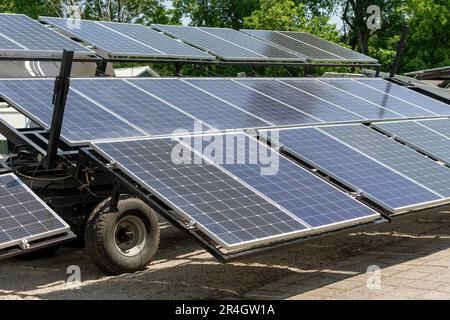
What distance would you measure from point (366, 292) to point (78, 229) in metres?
4.96

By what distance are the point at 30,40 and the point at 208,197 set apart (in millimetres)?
6417

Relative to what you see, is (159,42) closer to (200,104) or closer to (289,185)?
(200,104)

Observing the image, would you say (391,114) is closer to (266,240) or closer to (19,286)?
(266,240)

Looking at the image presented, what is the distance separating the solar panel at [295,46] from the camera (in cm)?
1793

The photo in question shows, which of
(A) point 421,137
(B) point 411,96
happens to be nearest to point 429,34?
(B) point 411,96

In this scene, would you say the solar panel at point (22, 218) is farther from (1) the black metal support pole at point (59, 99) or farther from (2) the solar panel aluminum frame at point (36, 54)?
(2) the solar panel aluminum frame at point (36, 54)

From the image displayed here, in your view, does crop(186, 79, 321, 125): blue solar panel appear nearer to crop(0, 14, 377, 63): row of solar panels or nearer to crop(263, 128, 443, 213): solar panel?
crop(263, 128, 443, 213): solar panel

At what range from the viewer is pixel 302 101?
1313 cm

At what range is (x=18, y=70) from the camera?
15117mm

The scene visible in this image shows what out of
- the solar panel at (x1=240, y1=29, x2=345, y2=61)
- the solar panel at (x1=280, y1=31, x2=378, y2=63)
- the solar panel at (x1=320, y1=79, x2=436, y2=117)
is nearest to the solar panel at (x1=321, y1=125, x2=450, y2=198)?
the solar panel at (x1=320, y1=79, x2=436, y2=117)

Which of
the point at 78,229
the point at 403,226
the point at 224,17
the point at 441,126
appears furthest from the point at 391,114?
the point at 224,17

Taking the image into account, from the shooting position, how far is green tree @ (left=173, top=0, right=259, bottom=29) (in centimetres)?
5497

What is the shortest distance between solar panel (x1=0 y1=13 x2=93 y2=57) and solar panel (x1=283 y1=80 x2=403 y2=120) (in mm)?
4602

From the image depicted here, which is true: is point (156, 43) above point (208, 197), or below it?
above
